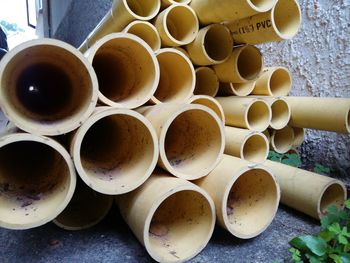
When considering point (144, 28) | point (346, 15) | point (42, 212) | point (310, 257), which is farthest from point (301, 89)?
point (42, 212)

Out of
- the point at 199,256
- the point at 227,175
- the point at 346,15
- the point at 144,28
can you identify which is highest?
the point at 144,28

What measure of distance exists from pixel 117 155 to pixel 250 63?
665 millimetres

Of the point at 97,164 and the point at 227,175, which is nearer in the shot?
the point at 227,175

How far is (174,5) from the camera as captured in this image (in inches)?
44.4

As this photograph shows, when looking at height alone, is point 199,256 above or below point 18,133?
below

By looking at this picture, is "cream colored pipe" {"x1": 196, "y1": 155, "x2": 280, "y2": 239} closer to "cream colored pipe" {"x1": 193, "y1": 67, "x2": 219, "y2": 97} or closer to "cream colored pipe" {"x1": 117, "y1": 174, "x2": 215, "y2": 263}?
"cream colored pipe" {"x1": 117, "y1": 174, "x2": 215, "y2": 263}

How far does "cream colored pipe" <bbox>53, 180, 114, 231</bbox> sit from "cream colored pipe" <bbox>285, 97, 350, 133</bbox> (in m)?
0.85

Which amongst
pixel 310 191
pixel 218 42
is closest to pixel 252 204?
pixel 310 191

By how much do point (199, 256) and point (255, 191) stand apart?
300 mm

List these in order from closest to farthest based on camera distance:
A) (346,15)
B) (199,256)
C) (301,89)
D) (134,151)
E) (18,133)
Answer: (18,133) → (199,256) → (134,151) → (346,15) → (301,89)

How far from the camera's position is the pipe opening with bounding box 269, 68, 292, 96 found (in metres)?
1.43

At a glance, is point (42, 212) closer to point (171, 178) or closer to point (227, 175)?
point (171, 178)

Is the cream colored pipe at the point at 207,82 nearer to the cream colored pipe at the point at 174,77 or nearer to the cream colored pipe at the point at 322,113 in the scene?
the cream colored pipe at the point at 174,77

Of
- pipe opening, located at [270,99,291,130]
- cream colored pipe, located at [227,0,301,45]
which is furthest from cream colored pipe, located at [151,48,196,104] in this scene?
pipe opening, located at [270,99,291,130]
